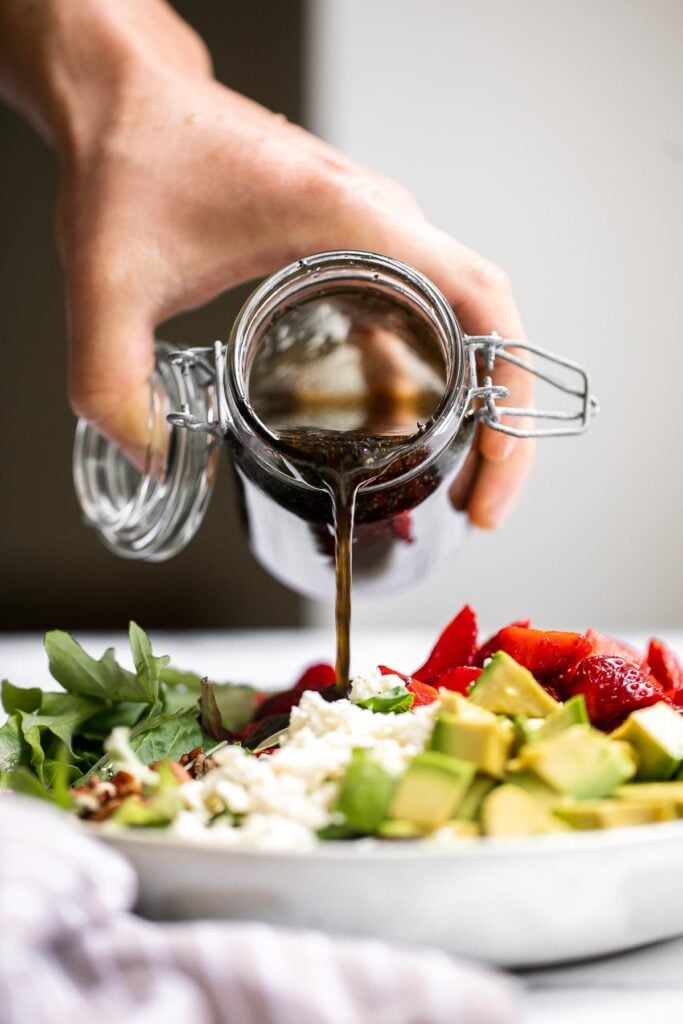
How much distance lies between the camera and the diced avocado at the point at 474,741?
62 centimetres

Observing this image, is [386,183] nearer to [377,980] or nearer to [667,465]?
[377,980]

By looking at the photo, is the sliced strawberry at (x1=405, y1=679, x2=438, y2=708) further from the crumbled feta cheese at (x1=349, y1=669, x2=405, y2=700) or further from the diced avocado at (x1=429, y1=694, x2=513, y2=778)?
the diced avocado at (x1=429, y1=694, x2=513, y2=778)

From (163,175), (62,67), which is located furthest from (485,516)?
(62,67)

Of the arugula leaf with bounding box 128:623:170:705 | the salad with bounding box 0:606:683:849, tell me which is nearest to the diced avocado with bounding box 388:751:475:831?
the salad with bounding box 0:606:683:849

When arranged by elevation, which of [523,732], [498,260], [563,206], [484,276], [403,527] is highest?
[563,206]

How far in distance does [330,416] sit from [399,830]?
74 centimetres

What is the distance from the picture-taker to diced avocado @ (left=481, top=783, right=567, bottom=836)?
60 cm

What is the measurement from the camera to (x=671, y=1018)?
1.91ft

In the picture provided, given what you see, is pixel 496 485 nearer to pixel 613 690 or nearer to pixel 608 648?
pixel 608 648

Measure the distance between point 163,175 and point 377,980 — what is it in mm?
990

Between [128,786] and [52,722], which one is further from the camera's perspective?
[52,722]

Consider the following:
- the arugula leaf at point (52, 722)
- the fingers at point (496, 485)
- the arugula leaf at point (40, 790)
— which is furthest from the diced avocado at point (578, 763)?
the fingers at point (496, 485)

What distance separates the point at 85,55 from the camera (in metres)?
1.36

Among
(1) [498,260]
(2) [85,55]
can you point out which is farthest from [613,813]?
(1) [498,260]
